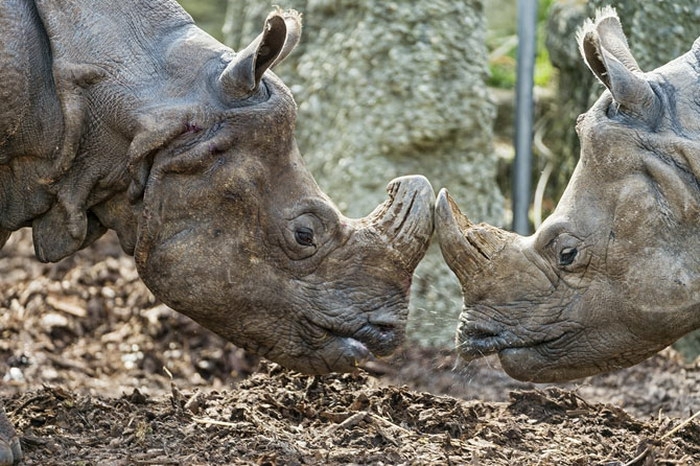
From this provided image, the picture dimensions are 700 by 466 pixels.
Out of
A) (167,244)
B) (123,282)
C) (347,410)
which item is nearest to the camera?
(167,244)

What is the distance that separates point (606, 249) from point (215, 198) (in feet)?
5.58

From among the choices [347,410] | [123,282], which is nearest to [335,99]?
[123,282]

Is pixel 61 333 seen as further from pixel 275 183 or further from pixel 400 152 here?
pixel 275 183

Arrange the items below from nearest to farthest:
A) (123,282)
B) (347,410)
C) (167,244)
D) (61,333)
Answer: (167,244) → (347,410) → (61,333) → (123,282)

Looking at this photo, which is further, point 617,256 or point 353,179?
point 353,179

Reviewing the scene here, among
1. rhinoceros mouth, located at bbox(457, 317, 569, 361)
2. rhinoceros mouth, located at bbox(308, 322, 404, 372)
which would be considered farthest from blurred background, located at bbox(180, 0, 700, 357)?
rhinoceros mouth, located at bbox(308, 322, 404, 372)

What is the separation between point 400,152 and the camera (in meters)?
9.90

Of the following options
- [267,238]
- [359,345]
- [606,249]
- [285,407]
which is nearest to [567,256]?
[606,249]

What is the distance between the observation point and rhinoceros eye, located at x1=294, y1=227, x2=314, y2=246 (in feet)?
21.1

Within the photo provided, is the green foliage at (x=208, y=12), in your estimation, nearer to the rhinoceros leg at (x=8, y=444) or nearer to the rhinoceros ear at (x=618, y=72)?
the rhinoceros ear at (x=618, y=72)

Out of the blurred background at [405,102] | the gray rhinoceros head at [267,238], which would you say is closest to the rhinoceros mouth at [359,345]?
the gray rhinoceros head at [267,238]

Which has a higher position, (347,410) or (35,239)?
(35,239)

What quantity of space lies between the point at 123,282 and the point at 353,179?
1776mm

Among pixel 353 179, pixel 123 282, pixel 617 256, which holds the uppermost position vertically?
pixel 617 256
